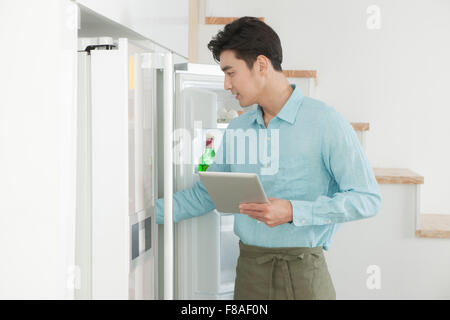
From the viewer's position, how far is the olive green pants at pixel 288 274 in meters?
1.23

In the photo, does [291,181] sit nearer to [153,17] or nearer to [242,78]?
[242,78]

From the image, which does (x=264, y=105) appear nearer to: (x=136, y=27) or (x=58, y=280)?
(x=136, y=27)

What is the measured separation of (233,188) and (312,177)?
24cm

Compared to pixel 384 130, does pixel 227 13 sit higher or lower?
higher

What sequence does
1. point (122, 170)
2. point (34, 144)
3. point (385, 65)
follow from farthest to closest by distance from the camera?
point (385, 65), point (122, 170), point (34, 144)

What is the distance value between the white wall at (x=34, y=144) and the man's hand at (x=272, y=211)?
49cm

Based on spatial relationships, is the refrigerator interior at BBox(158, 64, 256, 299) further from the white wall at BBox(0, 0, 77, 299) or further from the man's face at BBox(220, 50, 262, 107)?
the white wall at BBox(0, 0, 77, 299)

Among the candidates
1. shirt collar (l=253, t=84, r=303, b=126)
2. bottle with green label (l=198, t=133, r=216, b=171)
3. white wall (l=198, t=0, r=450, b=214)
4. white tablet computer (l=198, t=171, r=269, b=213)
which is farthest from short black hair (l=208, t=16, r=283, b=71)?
white wall (l=198, t=0, r=450, b=214)

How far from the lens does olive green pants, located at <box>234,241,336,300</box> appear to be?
1231 mm

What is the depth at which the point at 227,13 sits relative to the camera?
273 cm

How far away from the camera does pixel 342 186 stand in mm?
1212

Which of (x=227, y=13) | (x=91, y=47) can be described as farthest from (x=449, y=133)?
(x=91, y=47)

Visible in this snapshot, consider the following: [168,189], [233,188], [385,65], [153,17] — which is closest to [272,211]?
[233,188]
